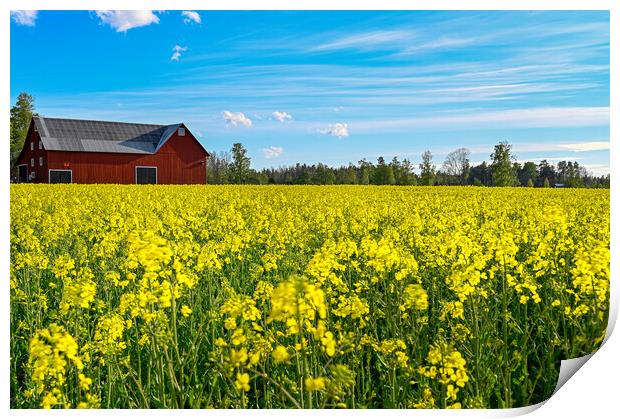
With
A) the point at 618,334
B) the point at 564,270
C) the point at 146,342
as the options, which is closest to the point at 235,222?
the point at 146,342

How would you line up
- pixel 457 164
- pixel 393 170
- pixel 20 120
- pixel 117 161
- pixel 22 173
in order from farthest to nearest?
pixel 393 170, pixel 117 161, pixel 457 164, pixel 22 173, pixel 20 120

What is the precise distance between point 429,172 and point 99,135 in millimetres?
1862

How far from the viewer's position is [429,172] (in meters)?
3.24

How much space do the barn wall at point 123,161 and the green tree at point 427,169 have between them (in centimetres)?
118

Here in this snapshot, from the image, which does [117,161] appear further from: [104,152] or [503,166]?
[503,166]

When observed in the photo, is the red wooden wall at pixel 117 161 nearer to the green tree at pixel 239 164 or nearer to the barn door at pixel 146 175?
the barn door at pixel 146 175

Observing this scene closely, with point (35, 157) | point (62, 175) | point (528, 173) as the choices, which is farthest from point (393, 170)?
point (35, 157)

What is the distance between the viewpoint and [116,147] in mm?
2889


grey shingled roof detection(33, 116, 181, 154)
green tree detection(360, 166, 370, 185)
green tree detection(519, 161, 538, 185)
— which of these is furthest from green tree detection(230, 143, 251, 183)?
green tree detection(519, 161, 538, 185)

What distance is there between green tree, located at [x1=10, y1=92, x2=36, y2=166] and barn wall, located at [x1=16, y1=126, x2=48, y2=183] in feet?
0.11

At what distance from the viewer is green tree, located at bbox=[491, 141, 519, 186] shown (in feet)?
8.95

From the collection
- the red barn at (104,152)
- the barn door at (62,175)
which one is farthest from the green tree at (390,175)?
the barn door at (62,175)

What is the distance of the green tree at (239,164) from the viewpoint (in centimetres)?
272

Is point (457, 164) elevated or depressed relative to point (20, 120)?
depressed
